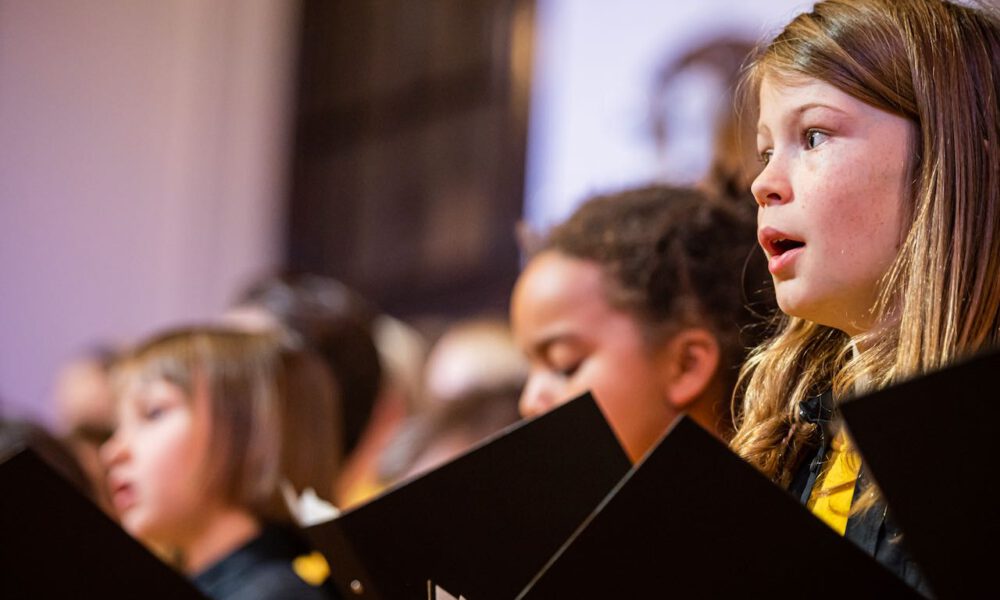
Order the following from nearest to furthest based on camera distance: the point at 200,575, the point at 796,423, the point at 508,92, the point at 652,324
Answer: the point at 796,423
the point at 652,324
the point at 200,575
the point at 508,92

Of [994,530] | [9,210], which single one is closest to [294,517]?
[994,530]

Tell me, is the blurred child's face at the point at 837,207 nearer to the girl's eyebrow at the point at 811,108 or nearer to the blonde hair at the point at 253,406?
the girl's eyebrow at the point at 811,108

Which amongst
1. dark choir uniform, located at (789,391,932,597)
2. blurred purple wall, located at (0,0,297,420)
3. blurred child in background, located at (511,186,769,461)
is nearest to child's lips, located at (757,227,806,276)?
dark choir uniform, located at (789,391,932,597)

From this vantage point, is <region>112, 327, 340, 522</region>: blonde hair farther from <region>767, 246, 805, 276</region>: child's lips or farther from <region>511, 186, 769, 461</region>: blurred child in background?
<region>767, 246, 805, 276</region>: child's lips

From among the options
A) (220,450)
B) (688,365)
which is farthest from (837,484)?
(220,450)

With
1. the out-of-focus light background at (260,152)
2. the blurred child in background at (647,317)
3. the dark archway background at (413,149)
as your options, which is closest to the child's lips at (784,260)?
the blurred child in background at (647,317)

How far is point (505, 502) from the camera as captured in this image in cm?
93

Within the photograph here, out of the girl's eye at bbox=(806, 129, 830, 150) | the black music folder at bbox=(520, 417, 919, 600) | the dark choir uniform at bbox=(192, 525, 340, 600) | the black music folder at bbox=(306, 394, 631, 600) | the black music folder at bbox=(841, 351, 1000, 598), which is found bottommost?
the dark choir uniform at bbox=(192, 525, 340, 600)

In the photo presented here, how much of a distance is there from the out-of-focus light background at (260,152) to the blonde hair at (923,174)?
8.56 feet

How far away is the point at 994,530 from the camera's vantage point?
64 centimetres

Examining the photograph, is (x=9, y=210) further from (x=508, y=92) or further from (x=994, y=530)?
(x=994, y=530)

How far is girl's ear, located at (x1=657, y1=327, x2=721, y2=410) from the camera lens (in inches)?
55.8

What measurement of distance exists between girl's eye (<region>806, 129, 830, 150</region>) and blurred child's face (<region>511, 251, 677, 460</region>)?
500mm

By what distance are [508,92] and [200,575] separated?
2.31 metres
